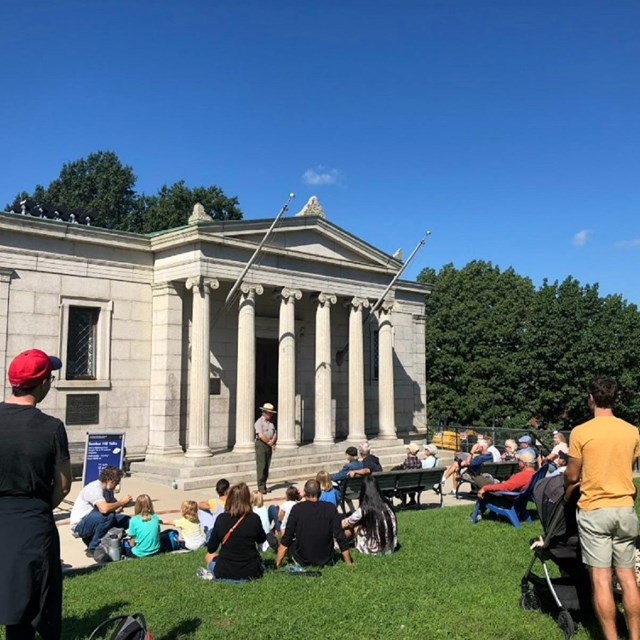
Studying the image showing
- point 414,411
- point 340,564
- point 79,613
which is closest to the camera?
point 79,613

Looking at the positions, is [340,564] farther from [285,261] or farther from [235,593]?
[285,261]

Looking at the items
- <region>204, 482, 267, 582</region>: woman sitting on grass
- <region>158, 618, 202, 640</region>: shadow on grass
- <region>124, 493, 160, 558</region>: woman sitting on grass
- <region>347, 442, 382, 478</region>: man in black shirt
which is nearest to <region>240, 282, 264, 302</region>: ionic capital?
<region>347, 442, 382, 478</region>: man in black shirt

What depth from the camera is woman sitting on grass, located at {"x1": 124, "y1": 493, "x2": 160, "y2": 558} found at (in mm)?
8680

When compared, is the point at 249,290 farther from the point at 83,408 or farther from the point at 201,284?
Answer: the point at 83,408

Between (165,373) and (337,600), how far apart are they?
12.1m

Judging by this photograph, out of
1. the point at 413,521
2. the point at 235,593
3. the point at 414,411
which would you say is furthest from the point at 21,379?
the point at 414,411

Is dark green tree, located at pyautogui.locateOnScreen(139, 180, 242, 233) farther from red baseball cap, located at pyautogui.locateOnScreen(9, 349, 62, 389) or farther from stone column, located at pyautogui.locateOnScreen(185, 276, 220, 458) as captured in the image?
red baseball cap, located at pyautogui.locateOnScreen(9, 349, 62, 389)

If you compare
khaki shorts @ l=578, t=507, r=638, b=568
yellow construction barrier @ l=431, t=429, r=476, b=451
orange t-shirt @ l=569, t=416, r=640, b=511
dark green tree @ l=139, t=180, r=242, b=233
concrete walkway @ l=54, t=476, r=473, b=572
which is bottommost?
concrete walkway @ l=54, t=476, r=473, b=572

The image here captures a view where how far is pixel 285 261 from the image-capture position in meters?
19.3

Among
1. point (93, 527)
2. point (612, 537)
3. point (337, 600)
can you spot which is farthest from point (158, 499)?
point (612, 537)

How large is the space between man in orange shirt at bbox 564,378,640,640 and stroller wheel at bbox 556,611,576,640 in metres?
0.54

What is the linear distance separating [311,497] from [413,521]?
3632mm

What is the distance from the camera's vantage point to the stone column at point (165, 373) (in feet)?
56.7

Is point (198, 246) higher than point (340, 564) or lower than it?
higher
